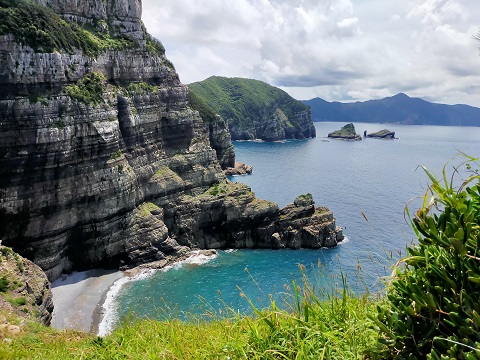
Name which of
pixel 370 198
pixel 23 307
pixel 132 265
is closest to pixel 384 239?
pixel 370 198

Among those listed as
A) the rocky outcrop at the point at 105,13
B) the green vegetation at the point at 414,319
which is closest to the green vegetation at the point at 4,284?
the green vegetation at the point at 414,319

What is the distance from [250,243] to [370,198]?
42.4 m

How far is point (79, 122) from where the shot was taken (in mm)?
52688

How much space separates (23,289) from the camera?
35.2m

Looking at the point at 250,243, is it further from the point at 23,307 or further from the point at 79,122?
the point at 23,307

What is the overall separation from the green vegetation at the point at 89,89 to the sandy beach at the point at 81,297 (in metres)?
24.6

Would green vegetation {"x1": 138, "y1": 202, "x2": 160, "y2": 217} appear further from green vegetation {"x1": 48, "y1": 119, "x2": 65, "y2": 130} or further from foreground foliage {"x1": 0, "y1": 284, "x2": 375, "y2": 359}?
foreground foliage {"x1": 0, "y1": 284, "x2": 375, "y2": 359}

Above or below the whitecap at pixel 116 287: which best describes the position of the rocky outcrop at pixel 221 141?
above

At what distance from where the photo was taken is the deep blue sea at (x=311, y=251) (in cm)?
2812

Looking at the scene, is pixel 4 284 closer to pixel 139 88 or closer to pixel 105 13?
pixel 139 88

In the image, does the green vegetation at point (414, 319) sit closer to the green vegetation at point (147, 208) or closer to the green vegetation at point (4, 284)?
the green vegetation at point (4, 284)

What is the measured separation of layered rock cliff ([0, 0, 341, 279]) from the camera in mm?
48219

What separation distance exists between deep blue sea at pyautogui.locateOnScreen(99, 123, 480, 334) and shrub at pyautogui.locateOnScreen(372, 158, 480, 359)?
844mm

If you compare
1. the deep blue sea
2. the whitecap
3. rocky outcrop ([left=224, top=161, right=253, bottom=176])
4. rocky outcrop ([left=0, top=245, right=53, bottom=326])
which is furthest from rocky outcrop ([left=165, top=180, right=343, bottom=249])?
rocky outcrop ([left=224, top=161, right=253, bottom=176])
